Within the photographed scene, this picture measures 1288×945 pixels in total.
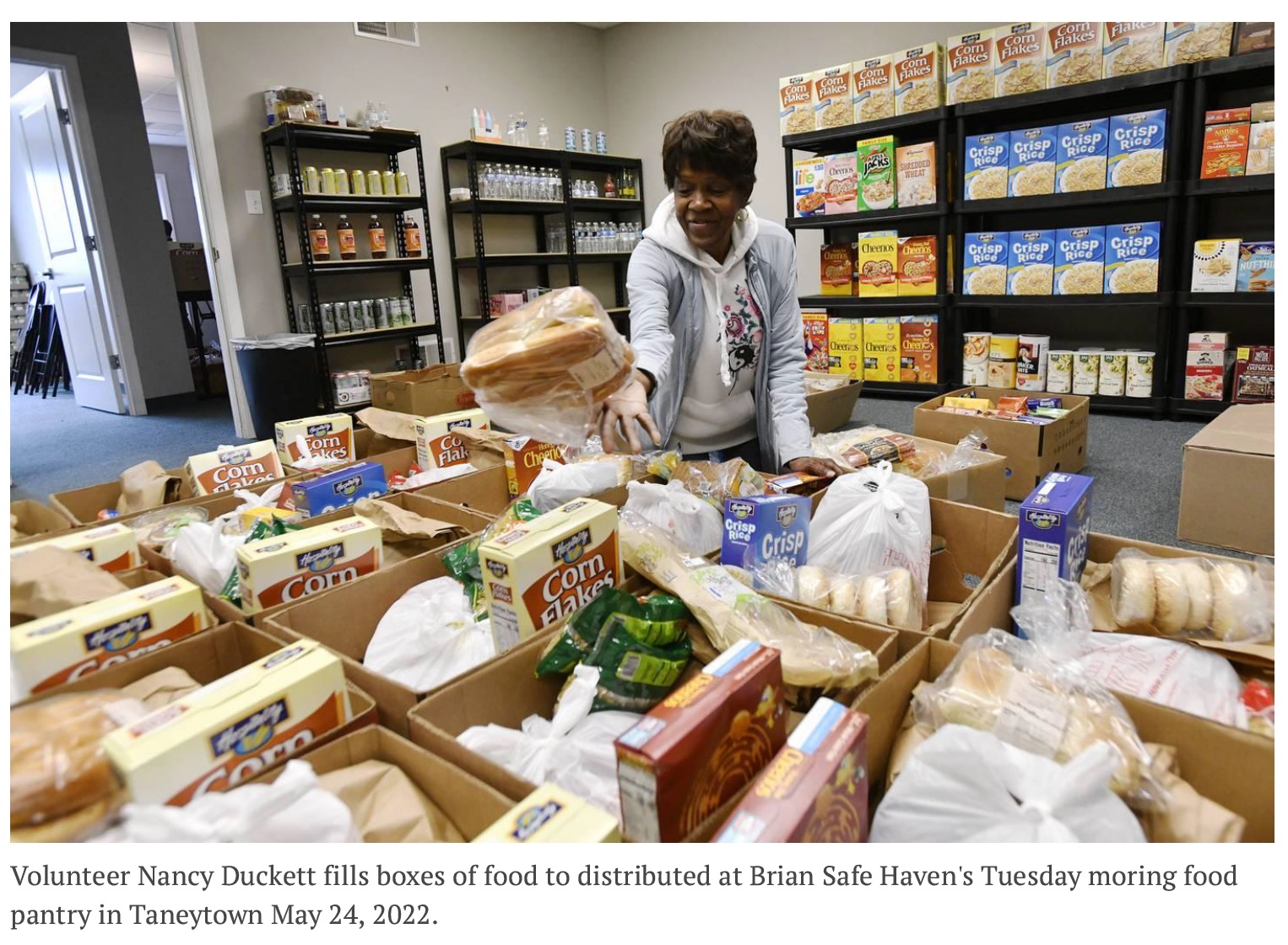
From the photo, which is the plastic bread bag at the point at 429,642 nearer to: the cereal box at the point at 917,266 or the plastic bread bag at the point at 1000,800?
the plastic bread bag at the point at 1000,800

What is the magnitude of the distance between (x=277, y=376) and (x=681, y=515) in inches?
138

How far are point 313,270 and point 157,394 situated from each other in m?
2.55

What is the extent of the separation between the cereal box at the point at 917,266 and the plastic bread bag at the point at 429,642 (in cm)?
388

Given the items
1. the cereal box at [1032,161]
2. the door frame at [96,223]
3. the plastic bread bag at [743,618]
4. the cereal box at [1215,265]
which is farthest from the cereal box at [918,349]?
the door frame at [96,223]

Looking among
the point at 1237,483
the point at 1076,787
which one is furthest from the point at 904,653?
the point at 1237,483

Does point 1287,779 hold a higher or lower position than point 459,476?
lower

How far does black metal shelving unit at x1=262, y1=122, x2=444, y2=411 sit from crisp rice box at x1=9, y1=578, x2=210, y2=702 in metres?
3.75

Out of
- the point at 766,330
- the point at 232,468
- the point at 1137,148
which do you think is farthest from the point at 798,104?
the point at 232,468

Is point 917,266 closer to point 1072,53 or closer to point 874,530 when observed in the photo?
point 1072,53

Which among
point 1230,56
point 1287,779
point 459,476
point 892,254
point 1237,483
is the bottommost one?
point 1237,483

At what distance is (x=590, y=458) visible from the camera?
1575 mm

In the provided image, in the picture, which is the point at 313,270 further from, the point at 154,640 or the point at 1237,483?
the point at 1237,483

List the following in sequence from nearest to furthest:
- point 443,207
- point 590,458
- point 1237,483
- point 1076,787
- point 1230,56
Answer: point 1076,787 → point 590,458 → point 1237,483 → point 1230,56 → point 443,207

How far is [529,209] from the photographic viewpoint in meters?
5.55
